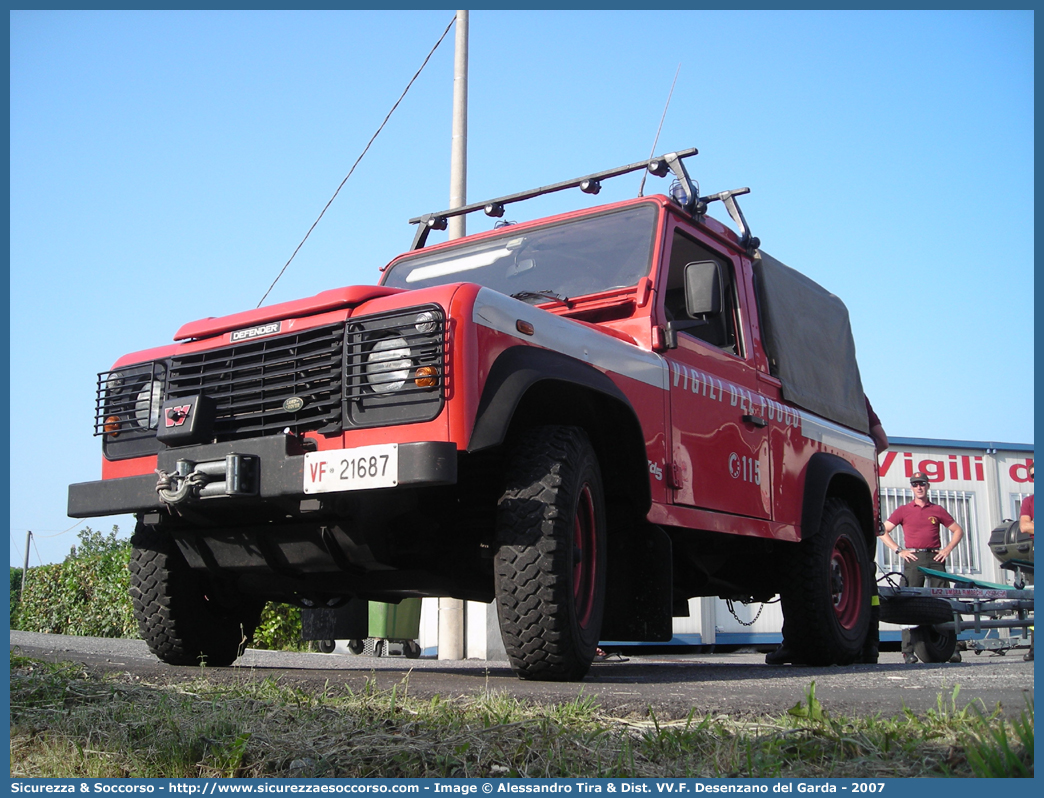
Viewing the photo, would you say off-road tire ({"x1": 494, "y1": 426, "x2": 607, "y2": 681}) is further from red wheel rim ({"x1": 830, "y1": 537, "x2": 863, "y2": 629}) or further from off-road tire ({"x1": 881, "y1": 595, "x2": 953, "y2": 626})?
off-road tire ({"x1": 881, "y1": 595, "x2": 953, "y2": 626})

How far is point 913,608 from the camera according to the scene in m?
9.30

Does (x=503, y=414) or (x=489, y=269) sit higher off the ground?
(x=489, y=269)

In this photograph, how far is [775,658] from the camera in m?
7.23

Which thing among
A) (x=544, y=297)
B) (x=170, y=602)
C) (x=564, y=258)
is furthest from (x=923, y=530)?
(x=170, y=602)

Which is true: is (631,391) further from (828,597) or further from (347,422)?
(828,597)

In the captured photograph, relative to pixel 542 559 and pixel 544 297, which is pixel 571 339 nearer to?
pixel 544 297

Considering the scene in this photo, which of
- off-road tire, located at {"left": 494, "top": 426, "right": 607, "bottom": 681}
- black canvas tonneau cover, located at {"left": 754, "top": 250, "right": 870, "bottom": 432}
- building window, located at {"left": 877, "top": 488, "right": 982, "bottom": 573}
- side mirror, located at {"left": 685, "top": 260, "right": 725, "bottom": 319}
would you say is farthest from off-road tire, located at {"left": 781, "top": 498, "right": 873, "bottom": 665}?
building window, located at {"left": 877, "top": 488, "right": 982, "bottom": 573}

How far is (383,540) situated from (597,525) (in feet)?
3.18

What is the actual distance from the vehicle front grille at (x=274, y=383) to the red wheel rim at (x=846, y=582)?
14.1ft

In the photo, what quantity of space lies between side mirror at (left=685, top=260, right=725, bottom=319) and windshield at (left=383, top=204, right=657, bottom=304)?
1.13ft

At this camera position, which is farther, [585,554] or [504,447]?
[585,554]

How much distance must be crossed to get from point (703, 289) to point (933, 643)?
6.22m

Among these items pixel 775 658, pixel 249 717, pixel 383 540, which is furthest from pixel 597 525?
pixel 775 658

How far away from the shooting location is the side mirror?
5.30 m
